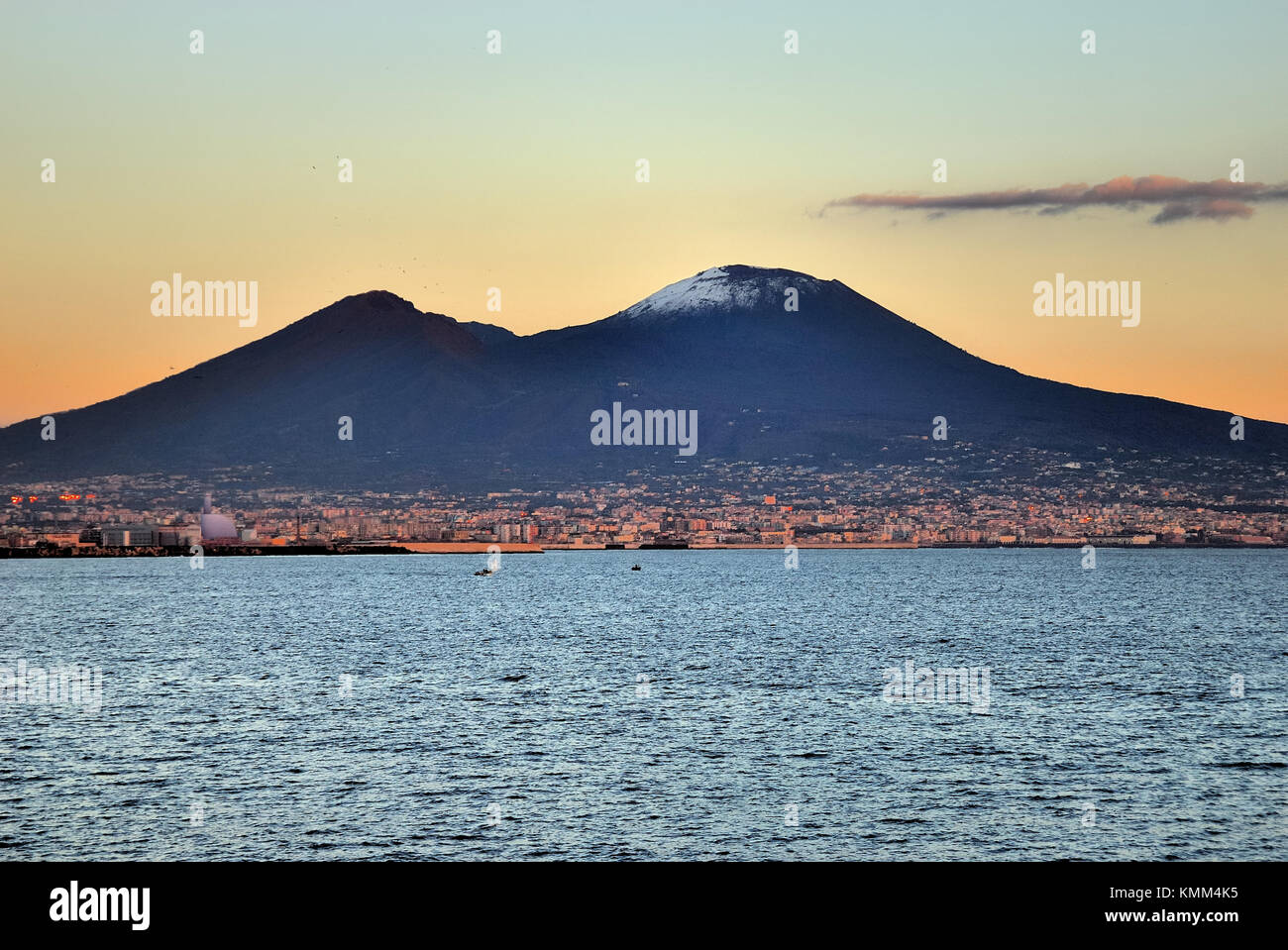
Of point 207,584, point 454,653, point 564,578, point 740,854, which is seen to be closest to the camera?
point 740,854

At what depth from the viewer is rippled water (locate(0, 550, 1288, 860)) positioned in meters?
27.5

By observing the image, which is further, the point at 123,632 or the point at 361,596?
the point at 361,596

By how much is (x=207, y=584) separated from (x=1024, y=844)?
15802 centimetres

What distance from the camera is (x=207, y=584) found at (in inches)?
6762

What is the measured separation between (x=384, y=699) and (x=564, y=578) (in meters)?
133

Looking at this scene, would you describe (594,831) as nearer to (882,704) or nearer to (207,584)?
(882,704)

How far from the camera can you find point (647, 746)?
128 feet

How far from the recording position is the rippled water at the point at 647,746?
27.5 meters

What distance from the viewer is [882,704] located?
49125 millimetres

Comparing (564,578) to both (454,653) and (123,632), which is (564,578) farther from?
(454,653)
